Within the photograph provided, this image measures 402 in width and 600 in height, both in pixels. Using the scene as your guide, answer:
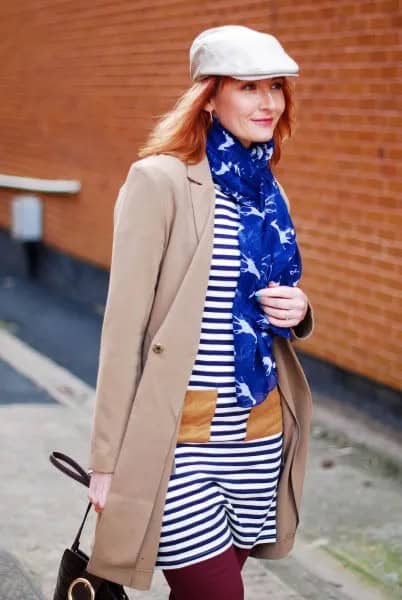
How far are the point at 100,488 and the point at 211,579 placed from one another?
353 mm

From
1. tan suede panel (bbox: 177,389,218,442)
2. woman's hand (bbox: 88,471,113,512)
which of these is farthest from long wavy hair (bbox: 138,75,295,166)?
woman's hand (bbox: 88,471,113,512)

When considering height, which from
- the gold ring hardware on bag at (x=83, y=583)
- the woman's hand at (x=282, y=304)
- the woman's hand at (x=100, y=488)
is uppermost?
the woman's hand at (x=282, y=304)

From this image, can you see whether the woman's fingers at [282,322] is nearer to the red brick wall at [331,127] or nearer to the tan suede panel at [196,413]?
the tan suede panel at [196,413]

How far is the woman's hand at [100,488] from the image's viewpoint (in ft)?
9.50

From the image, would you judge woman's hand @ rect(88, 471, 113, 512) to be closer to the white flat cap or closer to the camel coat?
the camel coat

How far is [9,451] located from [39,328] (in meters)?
3.66

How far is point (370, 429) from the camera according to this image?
654cm

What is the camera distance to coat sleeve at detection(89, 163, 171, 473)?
9.30ft

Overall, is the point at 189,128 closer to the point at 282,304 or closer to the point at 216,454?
the point at 282,304

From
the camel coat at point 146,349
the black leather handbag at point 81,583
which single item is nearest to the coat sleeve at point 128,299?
the camel coat at point 146,349

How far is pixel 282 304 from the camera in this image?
9.91ft

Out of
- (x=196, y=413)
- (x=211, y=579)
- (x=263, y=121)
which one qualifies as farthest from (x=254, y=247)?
(x=211, y=579)

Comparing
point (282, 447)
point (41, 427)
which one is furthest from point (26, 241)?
point (282, 447)

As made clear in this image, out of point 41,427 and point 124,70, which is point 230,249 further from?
point 124,70
